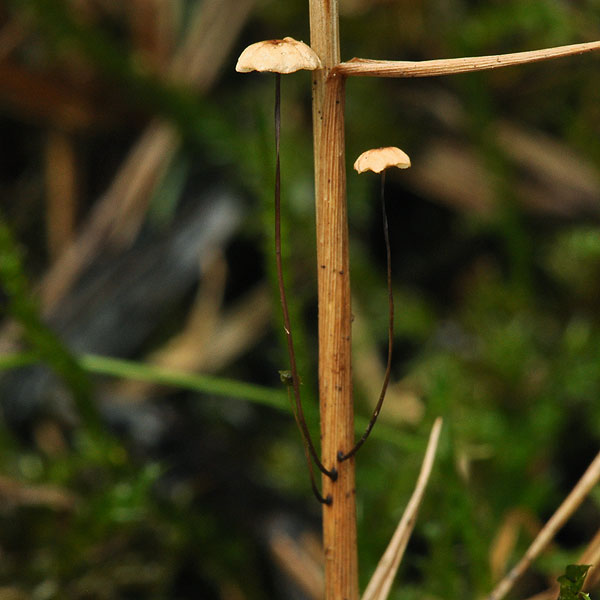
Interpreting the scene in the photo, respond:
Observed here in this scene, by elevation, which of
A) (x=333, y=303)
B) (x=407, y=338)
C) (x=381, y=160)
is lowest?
(x=407, y=338)

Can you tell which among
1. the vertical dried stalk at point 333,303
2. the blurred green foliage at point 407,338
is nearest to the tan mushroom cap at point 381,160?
the vertical dried stalk at point 333,303

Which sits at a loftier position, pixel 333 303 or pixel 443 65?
pixel 443 65

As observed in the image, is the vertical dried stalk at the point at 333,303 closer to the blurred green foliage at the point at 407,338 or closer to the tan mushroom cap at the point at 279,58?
the tan mushroom cap at the point at 279,58

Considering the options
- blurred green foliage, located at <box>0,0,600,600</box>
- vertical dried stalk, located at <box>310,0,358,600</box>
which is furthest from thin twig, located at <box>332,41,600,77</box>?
blurred green foliage, located at <box>0,0,600,600</box>

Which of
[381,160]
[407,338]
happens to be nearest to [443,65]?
[381,160]

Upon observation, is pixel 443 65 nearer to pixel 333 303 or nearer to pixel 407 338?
pixel 333 303

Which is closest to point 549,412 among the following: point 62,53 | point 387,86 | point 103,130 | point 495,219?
point 495,219
